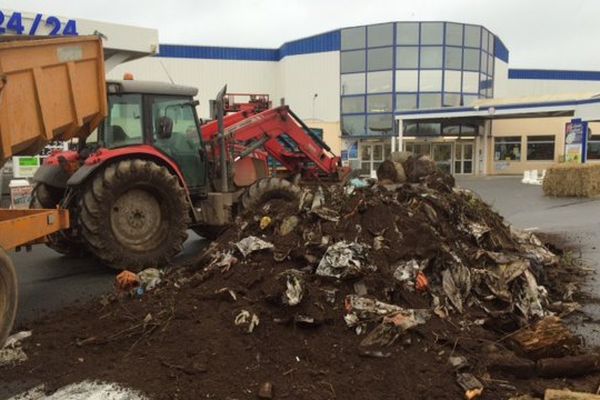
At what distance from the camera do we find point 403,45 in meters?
31.6

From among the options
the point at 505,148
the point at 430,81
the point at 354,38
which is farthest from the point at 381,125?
the point at 505,148

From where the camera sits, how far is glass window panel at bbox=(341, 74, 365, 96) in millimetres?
33031

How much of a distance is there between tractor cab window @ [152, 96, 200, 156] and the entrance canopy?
2277cm

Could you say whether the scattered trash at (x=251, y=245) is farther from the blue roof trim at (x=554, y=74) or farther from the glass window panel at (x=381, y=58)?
the blue roof trim at (x=554, y=74)

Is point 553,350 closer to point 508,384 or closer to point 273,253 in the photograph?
point 508,384

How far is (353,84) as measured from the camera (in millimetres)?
33219

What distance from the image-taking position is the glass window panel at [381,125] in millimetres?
32062

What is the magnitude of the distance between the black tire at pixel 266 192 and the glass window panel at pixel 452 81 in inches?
991

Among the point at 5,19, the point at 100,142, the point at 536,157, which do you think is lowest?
the point at 536,157

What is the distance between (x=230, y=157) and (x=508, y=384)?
586 centimetres

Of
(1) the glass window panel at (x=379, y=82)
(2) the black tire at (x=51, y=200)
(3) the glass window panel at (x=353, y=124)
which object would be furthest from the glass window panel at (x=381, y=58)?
(2) the black tire at (x=51, y=200)

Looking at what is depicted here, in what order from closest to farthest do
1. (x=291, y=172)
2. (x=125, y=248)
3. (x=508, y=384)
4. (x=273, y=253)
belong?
(x=508, y=384)
(x=273, y=253)
(x=125, y=248)
(x=291, y=172)

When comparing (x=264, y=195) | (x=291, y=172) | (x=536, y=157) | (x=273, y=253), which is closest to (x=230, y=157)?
(x=264, y=195)

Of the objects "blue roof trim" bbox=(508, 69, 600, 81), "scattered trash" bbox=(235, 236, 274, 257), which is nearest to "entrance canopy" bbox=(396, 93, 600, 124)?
A: "blue roof trim" bbox=(508, 69, 600, 81)
